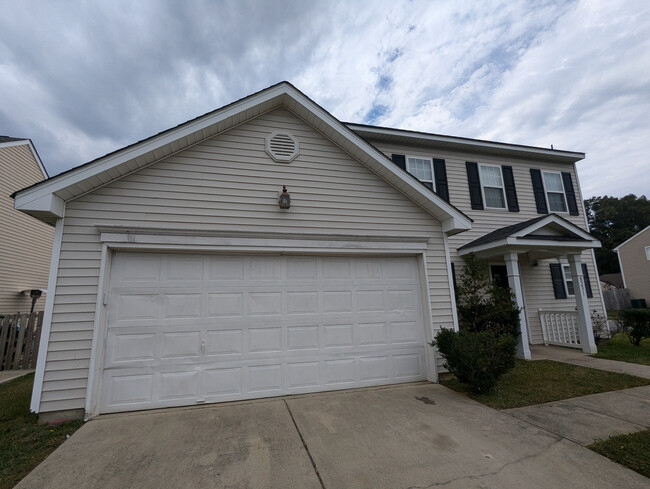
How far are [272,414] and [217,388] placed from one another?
112cm

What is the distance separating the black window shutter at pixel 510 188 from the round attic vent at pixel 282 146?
823cm

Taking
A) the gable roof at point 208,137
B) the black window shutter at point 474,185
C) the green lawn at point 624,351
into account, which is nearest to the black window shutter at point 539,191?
the black window shutter at point 474,185

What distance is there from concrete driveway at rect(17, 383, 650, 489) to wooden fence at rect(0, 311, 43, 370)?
5986 mm

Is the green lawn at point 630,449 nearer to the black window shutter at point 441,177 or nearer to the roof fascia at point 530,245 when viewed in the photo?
the roof fascia at point 530,245

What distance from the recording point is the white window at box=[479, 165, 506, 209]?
10.0m

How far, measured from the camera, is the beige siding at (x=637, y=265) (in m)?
24.8

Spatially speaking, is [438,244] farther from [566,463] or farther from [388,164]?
[566,463]

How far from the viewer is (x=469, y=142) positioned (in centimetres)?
973

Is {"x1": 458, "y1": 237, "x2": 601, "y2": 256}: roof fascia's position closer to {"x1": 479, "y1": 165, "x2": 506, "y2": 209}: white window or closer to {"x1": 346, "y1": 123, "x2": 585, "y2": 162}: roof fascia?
{"x1": 479, "y1": 165, "x2": 506, "y2": 209}: white window

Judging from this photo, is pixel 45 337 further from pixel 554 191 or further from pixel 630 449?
pixel 554 191

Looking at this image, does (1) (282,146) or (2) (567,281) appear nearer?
(1) (282,146)

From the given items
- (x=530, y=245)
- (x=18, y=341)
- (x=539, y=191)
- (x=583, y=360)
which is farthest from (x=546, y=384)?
(x=18, y=341)

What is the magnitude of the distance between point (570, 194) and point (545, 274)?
136 inches

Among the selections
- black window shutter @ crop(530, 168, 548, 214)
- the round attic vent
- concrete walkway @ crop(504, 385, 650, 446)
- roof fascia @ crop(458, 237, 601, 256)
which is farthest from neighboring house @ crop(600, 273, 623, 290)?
the round attic vent
